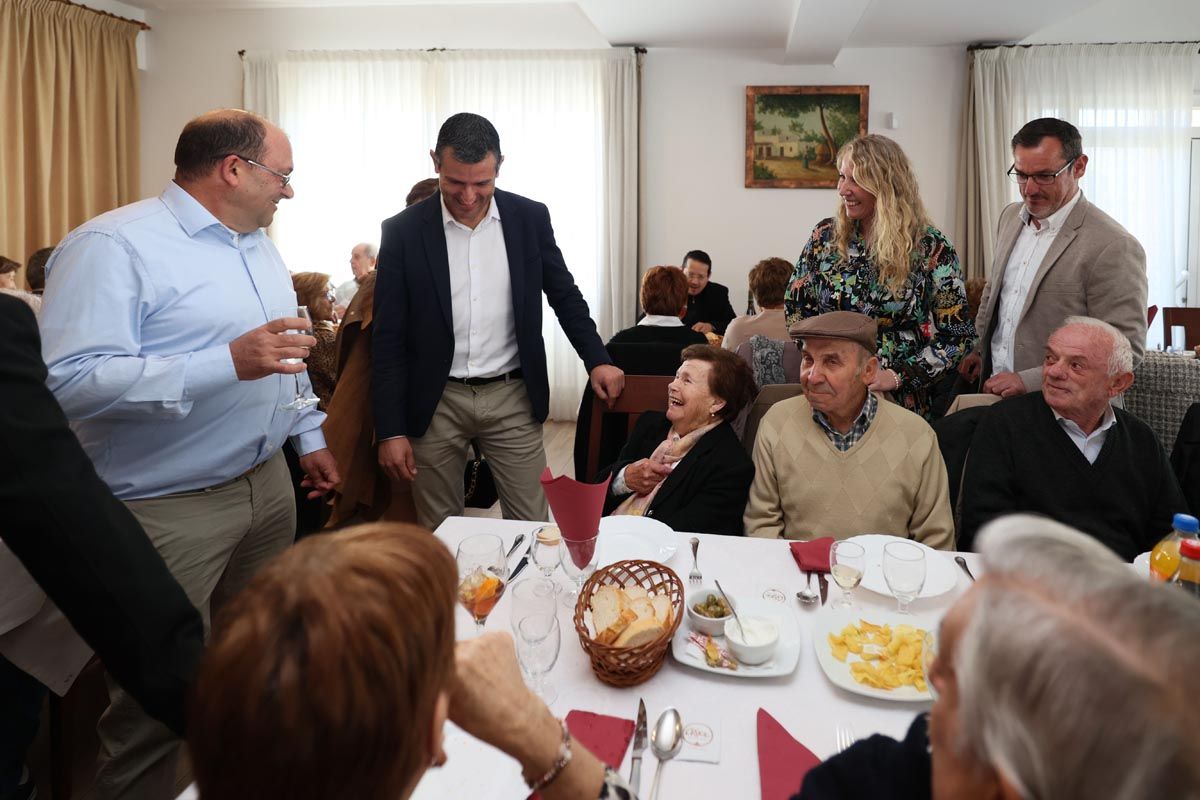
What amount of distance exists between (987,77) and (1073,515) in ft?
17.7

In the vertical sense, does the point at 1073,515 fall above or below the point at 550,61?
below

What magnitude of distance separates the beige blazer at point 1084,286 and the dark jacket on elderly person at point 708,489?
103 centimetres

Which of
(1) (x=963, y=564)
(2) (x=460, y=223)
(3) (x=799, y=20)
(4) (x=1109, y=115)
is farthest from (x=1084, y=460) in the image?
(4) (x=1109, y=115)

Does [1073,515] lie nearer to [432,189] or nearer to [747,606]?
[747,606]

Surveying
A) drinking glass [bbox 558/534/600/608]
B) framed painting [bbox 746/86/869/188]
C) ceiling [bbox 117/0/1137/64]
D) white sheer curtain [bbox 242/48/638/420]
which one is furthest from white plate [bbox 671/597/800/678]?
framed painting [bbox 746/86/869/188]

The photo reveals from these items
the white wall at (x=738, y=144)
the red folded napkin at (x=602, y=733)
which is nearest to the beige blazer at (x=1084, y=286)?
the red folded napkin at (x=602, y=733)

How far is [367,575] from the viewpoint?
Answer: 60 centimetres

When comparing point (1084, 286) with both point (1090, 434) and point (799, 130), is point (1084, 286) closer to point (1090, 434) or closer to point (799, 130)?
point (1090, 434)

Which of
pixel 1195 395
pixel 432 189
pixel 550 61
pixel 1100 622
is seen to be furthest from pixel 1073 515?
pixel 550 61

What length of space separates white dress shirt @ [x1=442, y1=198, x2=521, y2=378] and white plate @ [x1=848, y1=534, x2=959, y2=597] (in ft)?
4.51

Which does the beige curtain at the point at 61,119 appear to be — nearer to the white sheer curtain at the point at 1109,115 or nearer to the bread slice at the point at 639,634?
the bread slice at the point at 639,634

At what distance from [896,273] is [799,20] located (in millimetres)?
3632

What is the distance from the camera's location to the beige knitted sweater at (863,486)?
2.02 m

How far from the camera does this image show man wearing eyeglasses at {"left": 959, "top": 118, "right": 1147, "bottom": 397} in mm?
2453
